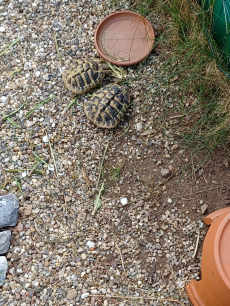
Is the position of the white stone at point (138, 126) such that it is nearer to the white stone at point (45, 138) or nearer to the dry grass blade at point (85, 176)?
the dry grass blade at point (85, 176)

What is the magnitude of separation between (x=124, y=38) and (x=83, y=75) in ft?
1.83

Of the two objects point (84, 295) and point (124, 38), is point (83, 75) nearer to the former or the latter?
point (124, 38)

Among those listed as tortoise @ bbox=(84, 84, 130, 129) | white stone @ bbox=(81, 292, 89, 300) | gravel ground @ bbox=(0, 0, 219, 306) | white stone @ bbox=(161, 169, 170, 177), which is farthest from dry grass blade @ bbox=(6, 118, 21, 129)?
white stone @ bbox=(81, 292, 89, 300)

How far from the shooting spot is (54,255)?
8.04ft

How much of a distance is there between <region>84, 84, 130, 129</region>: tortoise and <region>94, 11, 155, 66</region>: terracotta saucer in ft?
1.05

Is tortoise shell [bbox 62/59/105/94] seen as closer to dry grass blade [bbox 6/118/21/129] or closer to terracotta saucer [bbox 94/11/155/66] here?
terracotta saucer [bbox 94/11/155/66]

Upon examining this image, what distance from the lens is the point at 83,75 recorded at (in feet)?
9.10

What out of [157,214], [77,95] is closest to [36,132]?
[77,95]

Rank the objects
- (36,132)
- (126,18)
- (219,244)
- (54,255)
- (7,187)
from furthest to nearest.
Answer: (126,18)
(36,132)
(7,187)
(54,255)
(219,244)

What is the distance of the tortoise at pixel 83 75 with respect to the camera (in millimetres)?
2781

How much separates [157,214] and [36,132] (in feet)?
3.70

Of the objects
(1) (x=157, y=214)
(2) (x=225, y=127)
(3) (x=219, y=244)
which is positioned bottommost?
(1) (x=157, y=214)

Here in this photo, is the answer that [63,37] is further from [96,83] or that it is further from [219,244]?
[219,244]

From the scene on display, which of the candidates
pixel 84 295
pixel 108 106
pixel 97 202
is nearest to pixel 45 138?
pixel 108 106
